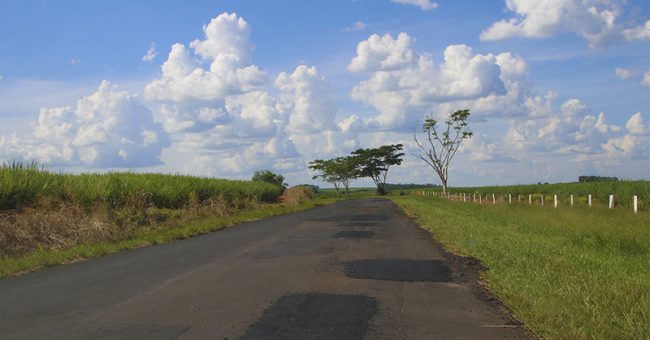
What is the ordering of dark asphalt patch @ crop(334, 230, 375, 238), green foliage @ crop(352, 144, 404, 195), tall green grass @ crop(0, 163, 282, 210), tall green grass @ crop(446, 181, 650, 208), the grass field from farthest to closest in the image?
green foliage @ crop(352, 144, 404, 195), tall green grass @ crop(446, 181, 650, 208), tall green grass @ crop(0, 163, 282, 210), dark asphalt patch @ crop(334, 230, 375, 238), the grass field

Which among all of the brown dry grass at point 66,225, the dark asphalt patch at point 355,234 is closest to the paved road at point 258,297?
the brown dry grass at point 66,225

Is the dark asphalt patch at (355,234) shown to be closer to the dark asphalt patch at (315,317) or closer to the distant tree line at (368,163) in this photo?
the dark asphalt patch at (315,317)

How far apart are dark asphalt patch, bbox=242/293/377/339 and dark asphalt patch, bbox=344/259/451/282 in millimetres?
1794

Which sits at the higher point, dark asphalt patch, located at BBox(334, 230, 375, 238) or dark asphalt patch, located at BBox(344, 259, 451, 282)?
dark asphalt patch, located at BBox(334, 230, 375, 238)

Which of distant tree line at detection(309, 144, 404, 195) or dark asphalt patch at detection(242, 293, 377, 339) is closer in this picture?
dark asphalt patch at detection(242, 293, 377, 339)

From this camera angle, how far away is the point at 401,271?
33.7 feet

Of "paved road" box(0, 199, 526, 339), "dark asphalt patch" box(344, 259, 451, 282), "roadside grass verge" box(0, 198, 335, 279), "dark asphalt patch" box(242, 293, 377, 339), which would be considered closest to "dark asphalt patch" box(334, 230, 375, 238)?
"paved road" box(0, 199, 526, 339)

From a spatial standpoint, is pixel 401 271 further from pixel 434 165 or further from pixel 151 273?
pixel 434 165

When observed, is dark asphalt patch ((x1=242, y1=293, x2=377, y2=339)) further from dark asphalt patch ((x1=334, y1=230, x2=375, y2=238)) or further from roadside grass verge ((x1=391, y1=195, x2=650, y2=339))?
dark asphalt patch ((x1=334, y1=230, x2=375, y2=238))

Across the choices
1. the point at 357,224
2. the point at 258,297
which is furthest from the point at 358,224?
the point at 258,297

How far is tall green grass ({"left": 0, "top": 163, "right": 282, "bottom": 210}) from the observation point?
18.1 meters

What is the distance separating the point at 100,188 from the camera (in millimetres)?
21734

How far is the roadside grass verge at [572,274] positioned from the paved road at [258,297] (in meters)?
0.46

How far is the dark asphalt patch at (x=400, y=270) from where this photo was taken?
958 centimetres
